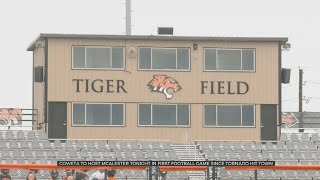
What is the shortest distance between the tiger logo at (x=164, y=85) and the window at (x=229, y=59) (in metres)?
1.49

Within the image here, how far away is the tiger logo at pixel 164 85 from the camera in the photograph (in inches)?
1863

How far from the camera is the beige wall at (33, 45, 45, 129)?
48.0 meters

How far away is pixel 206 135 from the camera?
47.3 meters

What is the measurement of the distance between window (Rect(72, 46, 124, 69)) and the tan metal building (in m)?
0.04

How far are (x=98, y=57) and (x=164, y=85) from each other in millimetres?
2904

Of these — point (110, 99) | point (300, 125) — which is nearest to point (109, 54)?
point (110, 99)

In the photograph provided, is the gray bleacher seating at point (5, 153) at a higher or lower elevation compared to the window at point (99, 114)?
lower

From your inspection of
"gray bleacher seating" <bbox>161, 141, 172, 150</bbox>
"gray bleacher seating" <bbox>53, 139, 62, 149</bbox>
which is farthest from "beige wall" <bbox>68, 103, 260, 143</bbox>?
"gray bleacher seating" <bbox>53, 139, 62, 149</bbox>

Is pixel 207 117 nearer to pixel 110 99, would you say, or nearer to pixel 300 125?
pixel 110 99

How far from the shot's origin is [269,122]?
4781 centimetres

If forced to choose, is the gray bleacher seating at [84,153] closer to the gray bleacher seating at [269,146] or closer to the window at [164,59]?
the window at [164,59]

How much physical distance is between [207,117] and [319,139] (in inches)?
198

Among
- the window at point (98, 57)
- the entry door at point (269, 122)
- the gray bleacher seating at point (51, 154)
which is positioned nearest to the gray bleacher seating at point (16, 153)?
the gray bleacher seating at point (51, 154)

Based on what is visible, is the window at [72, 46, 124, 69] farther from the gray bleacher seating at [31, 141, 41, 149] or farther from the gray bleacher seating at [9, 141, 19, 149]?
the gray bleacher seating at [9, 141, 19, 149]
